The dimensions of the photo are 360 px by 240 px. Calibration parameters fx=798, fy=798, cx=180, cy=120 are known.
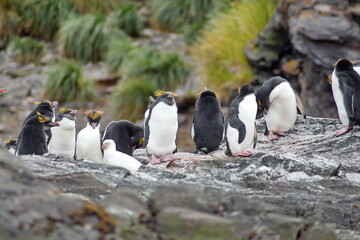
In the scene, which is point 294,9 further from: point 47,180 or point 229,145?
point 47,180

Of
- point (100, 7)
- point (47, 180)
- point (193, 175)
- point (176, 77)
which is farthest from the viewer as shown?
point (100, 7)

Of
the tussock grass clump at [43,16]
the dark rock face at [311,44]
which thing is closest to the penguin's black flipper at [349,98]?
the dark rock face at [311,44]

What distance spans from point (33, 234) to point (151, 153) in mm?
5109

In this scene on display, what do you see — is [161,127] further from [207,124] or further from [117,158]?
[117,158]

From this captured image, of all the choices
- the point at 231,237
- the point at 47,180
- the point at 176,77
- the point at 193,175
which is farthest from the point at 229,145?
the point at 176,77

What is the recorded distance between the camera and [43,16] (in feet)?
80.2

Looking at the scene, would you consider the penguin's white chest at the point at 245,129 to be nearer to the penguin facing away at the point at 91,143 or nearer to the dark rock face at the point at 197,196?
the dark rock face at the point at 197,196

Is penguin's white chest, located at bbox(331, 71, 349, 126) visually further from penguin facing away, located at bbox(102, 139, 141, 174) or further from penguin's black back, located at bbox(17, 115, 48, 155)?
penguin's black back, located at bbox(17, 115, 48, 155)

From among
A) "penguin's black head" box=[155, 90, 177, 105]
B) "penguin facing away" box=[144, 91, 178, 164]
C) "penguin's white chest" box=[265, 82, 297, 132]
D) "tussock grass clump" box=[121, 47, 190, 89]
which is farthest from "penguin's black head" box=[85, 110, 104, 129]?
"tussock grass clump" box=[121, 47, 190, 89]

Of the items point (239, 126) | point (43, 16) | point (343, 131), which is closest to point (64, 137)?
point (239, 126)

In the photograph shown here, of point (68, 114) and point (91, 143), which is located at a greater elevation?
point (68, 114)

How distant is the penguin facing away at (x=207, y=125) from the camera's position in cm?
955

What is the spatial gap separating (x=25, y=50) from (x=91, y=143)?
14.2 m

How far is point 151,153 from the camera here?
9289 millimetres
